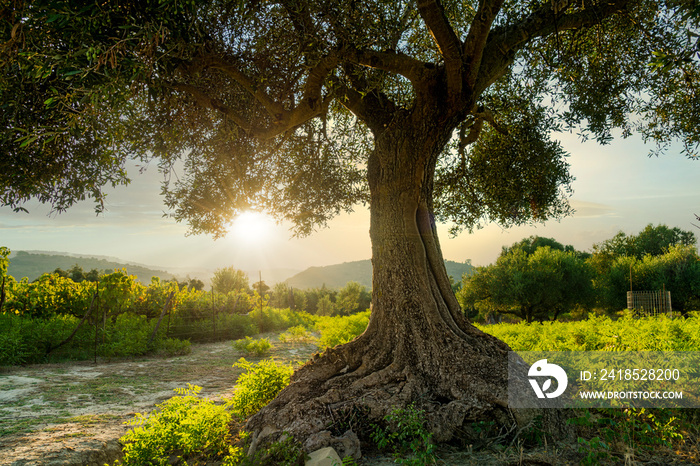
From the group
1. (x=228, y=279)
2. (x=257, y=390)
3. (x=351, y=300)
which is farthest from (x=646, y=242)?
(x=257, y=390)

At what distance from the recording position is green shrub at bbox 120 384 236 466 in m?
3.83

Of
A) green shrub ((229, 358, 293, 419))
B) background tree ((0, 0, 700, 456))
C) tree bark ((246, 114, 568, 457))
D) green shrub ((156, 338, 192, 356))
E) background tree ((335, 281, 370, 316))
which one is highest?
background tree ((0, 0, 700, 456))

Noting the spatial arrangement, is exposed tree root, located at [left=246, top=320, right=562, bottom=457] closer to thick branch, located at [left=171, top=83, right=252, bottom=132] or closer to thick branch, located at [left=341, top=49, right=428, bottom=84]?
thick branch, located at [left=341, top=49, right=428, bottom=84]

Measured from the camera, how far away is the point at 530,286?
2639 centimetres

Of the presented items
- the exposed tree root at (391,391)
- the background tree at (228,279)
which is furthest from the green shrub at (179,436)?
the background tree at (228,279)

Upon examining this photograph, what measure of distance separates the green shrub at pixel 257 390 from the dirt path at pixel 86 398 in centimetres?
147

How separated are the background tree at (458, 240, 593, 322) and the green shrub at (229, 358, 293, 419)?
23401mm

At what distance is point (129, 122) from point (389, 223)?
498cm

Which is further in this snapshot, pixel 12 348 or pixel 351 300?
pixel 351 300

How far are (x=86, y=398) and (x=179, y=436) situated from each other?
13.4 feet

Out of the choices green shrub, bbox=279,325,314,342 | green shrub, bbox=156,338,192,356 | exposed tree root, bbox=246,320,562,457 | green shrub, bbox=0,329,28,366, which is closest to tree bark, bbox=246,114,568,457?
exposed tree root, bbox=246,320,562,457

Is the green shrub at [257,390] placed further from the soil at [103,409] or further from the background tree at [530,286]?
the background tree at [530,286]

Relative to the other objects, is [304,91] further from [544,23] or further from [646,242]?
[646,242]

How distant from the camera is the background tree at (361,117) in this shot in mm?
4297
